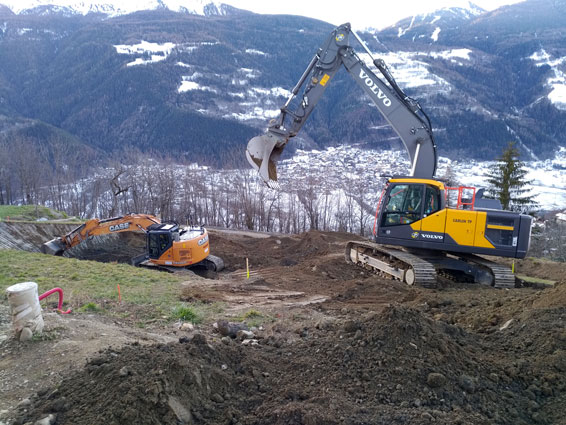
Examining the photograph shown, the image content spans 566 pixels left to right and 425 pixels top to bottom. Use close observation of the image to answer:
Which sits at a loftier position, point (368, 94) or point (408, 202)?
point (368, 94)

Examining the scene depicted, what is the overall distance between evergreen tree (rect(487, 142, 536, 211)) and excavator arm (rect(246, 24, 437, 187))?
18.6 m

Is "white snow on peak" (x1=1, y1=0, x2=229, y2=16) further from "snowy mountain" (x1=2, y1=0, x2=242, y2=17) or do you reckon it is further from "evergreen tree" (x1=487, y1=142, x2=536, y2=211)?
"evergreen tree" (x1=487, y1=142, x2=536, y2=211)

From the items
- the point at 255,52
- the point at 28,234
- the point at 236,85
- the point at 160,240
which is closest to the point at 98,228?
the point at 160,240

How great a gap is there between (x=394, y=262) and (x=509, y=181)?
20.5 m

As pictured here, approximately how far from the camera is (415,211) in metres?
11.3

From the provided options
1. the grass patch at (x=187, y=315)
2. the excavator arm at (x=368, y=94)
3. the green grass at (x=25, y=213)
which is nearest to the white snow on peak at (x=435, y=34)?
the green grass at (x=25, y=213)

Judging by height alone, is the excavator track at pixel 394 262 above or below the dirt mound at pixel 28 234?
above

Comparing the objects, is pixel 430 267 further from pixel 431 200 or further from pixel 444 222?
pixel 431 200

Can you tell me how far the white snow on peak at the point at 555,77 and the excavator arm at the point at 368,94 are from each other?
3658 inches

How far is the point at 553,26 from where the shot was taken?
129 meters

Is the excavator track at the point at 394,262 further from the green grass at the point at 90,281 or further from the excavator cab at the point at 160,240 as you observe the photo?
the excavator cab at the point at 160,240

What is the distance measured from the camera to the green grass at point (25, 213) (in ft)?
78.8

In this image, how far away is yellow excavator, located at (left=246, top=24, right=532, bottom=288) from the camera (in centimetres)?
1066

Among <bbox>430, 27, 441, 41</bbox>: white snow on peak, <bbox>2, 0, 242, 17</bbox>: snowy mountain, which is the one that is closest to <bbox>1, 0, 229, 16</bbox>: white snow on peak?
<bbox>2, 0, 242, 17</bbox>: snowy mountain
